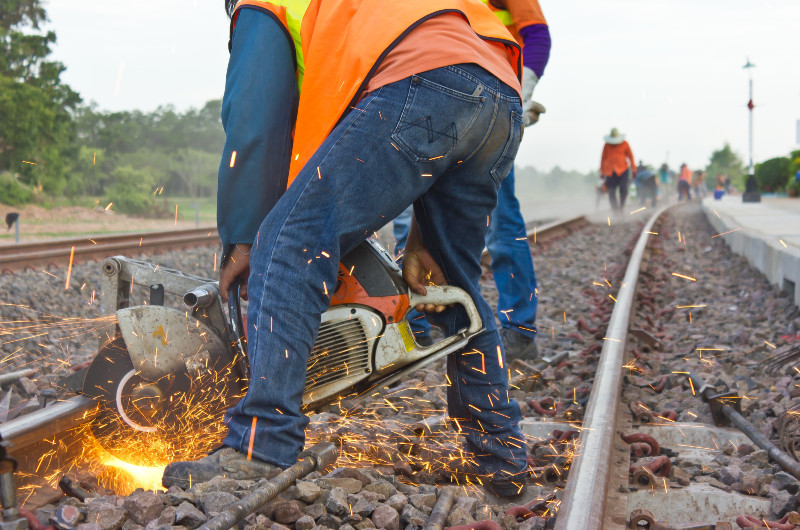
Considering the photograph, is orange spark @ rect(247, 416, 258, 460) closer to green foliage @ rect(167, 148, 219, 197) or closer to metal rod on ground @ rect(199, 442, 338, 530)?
metal rod on ground @ rect(199, 442, 338, 530)

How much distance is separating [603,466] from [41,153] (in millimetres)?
25142

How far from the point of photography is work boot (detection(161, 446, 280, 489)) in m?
2.19

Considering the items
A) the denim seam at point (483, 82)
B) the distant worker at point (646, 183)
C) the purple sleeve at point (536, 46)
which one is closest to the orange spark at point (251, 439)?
the denim seam at point (483, 82)

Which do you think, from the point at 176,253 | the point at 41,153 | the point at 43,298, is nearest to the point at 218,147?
the point at 41,153

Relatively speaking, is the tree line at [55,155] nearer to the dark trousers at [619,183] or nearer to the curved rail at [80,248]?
the curved rail at [80,248]

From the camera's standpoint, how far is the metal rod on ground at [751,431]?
269 cm

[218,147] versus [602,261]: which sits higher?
[218,147]

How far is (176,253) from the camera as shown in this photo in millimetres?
8883

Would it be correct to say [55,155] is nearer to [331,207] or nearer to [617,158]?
[617,158]

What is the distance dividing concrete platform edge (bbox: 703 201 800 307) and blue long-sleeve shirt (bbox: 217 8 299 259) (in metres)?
4.56

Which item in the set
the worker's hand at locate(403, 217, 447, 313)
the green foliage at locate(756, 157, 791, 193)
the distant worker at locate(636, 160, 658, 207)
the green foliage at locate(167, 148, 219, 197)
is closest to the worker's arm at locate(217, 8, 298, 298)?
the worker's hand at locate(403, 217, 447, 313)

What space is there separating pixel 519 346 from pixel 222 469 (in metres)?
2.58

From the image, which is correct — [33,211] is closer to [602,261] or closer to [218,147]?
[602,261]

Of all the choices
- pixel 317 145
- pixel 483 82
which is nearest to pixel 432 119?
pixel 483 82
